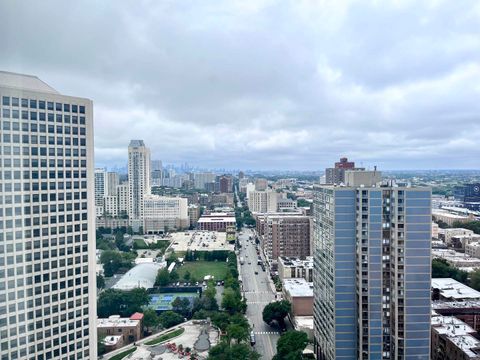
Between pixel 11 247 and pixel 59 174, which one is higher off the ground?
pixel 59 174

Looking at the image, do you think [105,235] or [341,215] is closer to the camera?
[341,215]

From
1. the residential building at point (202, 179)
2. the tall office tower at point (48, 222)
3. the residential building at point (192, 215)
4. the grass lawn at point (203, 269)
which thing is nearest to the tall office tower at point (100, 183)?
the residential building at point (192, 215)

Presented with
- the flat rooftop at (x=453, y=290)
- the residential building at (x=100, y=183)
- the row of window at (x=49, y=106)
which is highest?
the row of window at (x=49, y=106)

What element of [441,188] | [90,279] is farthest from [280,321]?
[441,188]

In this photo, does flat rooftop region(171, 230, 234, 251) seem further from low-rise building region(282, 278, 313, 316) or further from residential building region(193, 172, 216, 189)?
residential building region(193, 172, 216, 189)

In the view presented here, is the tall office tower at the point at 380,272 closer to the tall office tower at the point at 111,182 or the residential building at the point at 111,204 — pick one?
the residential building at the point at 111,204

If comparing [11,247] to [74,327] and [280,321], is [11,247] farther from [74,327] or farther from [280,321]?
[280,321]
